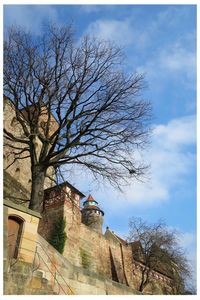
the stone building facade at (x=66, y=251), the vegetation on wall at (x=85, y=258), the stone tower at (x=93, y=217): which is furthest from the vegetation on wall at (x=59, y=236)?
the stone tower at (x=93, y=217)

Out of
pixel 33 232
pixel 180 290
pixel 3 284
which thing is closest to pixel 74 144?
pixel 33 232

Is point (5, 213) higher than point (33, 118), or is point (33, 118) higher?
point (33, 118)

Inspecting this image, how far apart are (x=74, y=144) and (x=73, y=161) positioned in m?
0.75

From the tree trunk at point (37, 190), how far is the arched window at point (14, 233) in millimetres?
1685

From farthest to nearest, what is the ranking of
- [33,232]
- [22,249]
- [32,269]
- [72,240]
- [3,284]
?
[72,240]
[33,232]
[22,249]
[32,269]
[3,284]

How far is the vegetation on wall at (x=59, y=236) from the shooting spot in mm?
17141

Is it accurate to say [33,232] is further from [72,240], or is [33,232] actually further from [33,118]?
[72,240]

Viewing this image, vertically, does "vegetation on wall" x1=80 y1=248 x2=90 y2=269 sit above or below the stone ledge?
below

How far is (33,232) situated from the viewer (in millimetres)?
9086

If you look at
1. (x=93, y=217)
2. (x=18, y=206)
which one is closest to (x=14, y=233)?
(x=18, y=206)

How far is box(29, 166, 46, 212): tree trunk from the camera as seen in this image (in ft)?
34.9

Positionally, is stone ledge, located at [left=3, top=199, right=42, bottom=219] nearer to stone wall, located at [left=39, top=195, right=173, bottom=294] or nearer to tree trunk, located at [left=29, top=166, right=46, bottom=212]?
tree trunk, located at [left=29, top=166, right=46, bottom=212]

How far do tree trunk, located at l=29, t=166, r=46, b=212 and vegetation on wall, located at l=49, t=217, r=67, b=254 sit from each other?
6948mm

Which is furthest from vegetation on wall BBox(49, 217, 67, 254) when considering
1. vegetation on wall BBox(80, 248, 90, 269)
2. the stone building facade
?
vegetation on wall BBox(80, 248, 90, 269)
